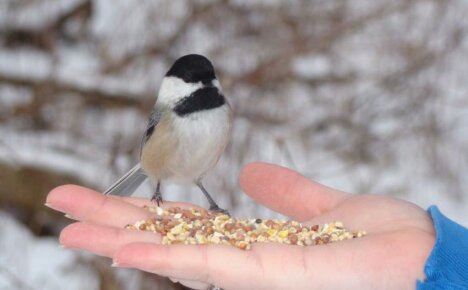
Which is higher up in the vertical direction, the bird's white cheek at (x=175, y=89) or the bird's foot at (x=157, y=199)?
the bird's white cheek at (x=175, y=89)

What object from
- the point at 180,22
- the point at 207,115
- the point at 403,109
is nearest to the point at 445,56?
the point at 403,109

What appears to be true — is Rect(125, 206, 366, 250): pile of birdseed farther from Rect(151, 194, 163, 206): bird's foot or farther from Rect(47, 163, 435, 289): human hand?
Rect(151, 194, 163, 206): bird's foot

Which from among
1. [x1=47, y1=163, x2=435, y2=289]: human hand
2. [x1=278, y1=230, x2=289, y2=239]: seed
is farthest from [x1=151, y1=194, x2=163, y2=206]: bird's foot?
[x1=278, y1=230, x2=289, y2=239]: seed

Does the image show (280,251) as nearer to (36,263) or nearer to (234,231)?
(234,231)

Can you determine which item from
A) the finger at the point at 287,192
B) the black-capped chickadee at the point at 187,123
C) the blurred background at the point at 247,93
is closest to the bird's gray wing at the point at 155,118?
the black-capped chickadee at the point at 187,123

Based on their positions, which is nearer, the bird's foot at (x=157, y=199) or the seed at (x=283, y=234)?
the seed at (x=283, y=234)

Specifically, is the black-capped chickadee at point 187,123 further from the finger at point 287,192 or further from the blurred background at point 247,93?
the blurred background at point 247,93
